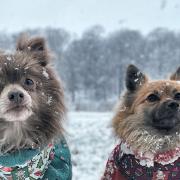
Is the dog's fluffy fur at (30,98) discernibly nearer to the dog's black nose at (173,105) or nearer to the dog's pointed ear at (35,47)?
the dog's pointed ear at (35,47)

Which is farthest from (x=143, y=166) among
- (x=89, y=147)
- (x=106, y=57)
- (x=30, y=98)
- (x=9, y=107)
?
(x=106, y=57)

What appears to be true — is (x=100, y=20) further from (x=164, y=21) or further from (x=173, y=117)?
(x=173, y=117)

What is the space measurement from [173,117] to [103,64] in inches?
1755

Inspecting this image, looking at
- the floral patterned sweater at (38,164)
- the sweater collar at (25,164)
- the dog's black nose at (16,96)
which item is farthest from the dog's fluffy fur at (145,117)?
the dog's black nose at (16,96)

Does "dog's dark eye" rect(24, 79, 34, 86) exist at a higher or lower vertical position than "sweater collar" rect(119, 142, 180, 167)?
higher

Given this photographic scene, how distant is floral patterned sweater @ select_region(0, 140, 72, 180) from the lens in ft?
15.3

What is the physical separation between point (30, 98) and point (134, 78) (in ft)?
5.62

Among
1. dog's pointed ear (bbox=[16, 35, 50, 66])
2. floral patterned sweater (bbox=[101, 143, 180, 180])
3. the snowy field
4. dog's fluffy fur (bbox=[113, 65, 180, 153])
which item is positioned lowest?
the snowy field

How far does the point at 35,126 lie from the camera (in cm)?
495

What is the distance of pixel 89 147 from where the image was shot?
1053cm

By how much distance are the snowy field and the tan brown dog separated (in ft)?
7.20

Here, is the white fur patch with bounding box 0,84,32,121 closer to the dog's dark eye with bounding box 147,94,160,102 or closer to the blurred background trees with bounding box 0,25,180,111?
the dog's dark eye with bounding box 147,94,160,102

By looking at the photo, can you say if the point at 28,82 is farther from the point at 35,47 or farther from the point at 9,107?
the point at 35,47

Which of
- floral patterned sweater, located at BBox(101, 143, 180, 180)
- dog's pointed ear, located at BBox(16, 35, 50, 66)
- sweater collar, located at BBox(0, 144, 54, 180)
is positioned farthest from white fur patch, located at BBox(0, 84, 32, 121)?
floral patterned sweater, located at BBox(101, 143, 180, 180)
